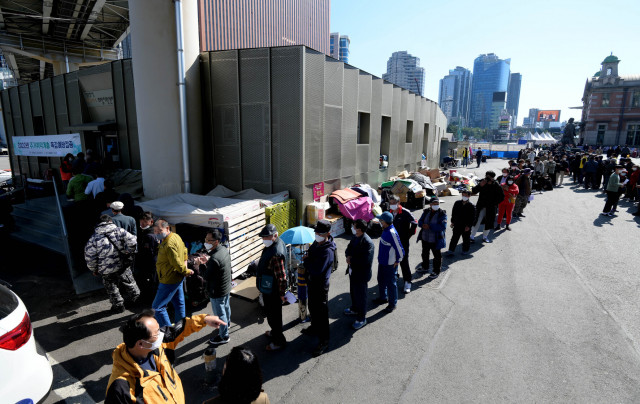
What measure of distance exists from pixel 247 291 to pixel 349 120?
812cm

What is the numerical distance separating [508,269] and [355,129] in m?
7.54

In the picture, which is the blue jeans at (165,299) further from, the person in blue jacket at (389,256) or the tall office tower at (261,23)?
the tall office tower at (261,23)

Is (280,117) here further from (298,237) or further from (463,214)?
(463,214)

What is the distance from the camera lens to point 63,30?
22062 mm

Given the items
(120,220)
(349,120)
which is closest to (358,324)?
(120,220)

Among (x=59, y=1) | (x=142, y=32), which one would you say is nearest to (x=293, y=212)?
(x=142, y=32)

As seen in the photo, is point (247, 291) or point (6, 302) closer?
point (6, 302)

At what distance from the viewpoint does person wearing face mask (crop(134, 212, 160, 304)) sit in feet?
19.3

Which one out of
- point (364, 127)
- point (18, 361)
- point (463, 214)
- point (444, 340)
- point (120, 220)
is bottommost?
point (444, 340)

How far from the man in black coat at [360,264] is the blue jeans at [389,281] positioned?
662 millimetres

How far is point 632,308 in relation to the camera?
645cm

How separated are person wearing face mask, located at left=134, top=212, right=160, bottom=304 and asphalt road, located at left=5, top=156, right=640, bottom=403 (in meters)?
0.72

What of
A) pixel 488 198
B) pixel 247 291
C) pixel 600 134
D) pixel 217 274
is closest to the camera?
pixel 217 274

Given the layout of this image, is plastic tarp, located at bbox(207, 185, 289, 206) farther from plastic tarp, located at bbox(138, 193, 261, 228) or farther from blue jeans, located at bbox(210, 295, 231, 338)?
blue jeans, located at bbox(210, 295, 231, 338)
